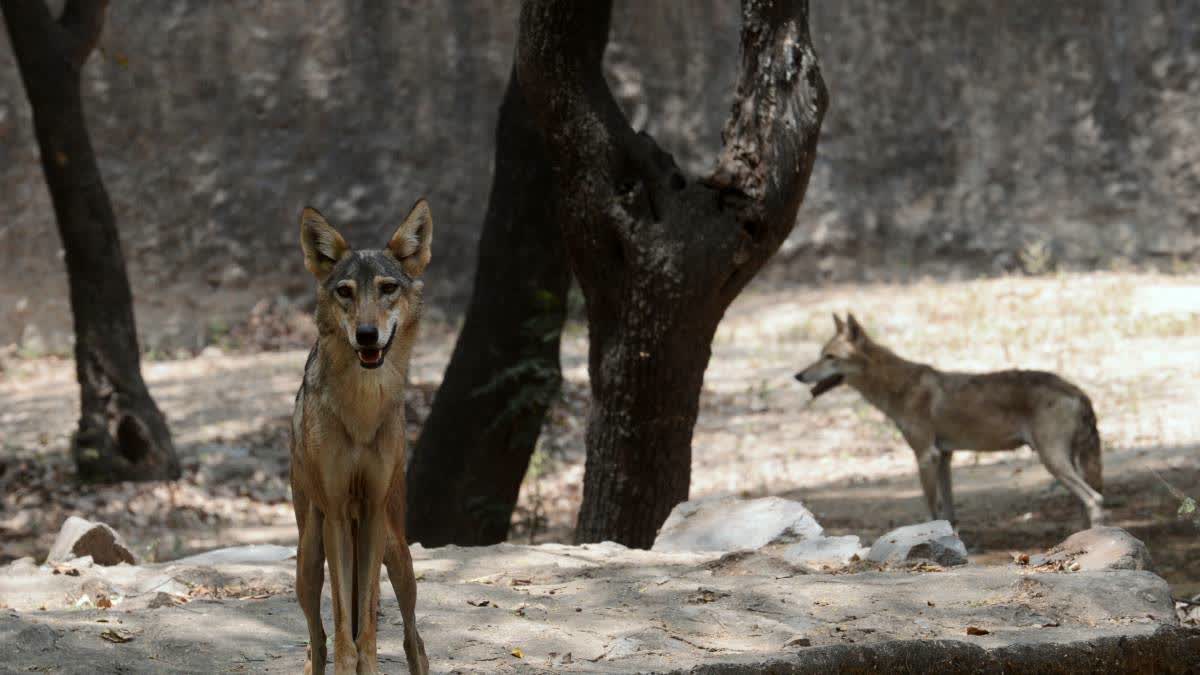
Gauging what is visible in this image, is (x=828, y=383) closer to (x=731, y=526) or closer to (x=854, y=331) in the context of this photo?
(x=854, y=331)

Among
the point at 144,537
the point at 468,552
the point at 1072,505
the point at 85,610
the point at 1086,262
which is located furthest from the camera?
the point at 1086,262

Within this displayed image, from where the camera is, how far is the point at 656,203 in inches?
320

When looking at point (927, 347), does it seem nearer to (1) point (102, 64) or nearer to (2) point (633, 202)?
(2) point (633, 202)

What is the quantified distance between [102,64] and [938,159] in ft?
38.7

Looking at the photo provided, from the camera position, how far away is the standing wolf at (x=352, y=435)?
16.2 ft

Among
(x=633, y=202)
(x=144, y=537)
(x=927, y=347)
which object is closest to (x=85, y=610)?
(x=633, y=202)

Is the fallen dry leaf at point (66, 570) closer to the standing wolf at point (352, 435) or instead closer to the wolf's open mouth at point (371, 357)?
the standing wolf at point (352, 435)

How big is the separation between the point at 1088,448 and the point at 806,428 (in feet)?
16.5

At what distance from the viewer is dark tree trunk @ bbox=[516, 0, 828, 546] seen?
316 inches

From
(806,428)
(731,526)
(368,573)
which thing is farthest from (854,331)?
(368,573)

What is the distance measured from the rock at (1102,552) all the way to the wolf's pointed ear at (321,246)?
3.90 meters

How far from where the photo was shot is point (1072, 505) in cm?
1090

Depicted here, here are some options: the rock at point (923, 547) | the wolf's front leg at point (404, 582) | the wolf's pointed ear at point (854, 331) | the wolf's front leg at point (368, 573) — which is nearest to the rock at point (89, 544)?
the wolf's front leg at point (404, 582)

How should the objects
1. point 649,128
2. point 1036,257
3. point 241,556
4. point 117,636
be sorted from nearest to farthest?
point 117,636 → point 241,556 → point 1036,257 → point 649,128
